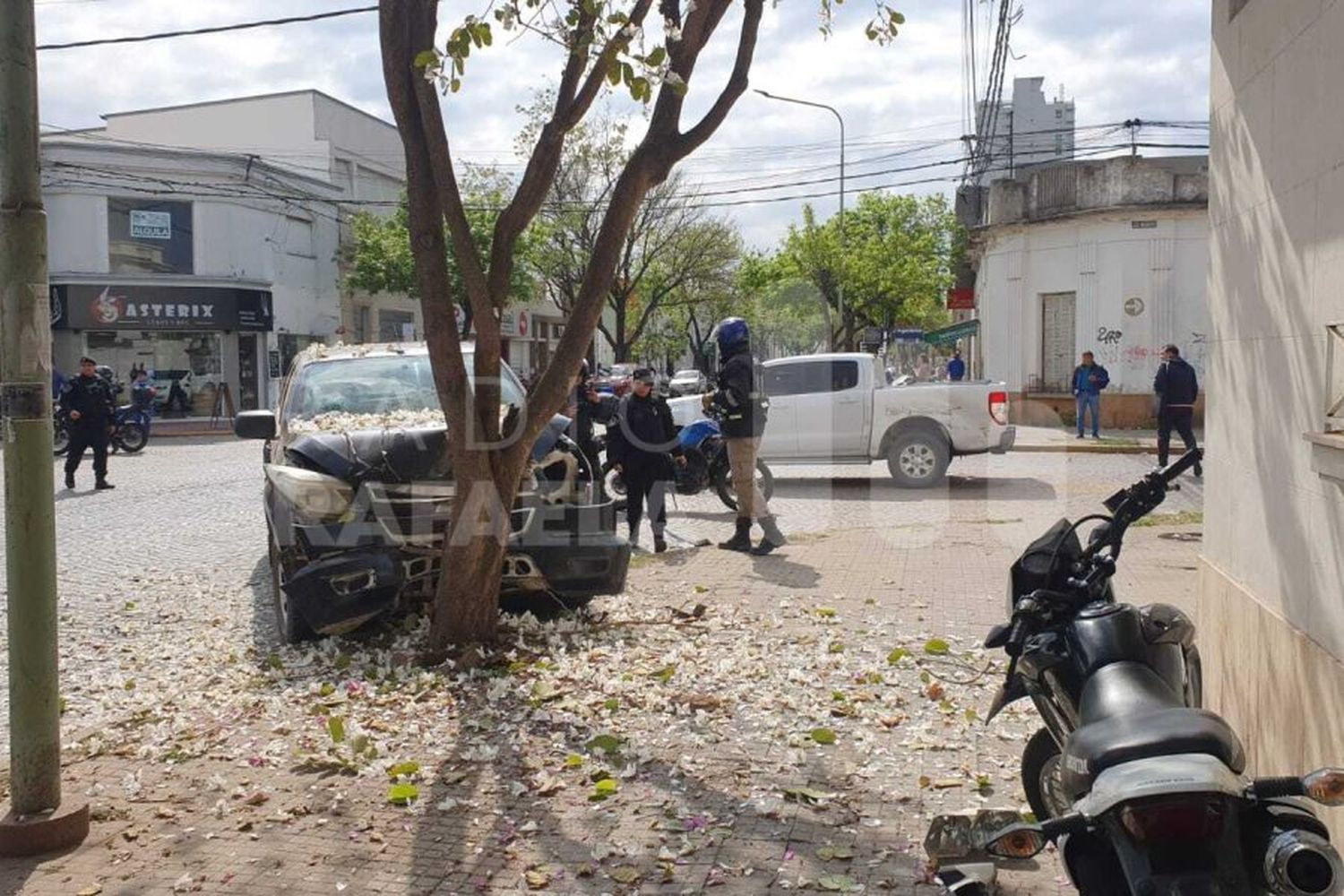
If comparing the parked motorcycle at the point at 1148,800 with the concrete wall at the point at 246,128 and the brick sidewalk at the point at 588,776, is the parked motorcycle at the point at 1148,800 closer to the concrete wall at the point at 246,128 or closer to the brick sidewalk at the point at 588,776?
the brick sidewalk at the point at 588,776

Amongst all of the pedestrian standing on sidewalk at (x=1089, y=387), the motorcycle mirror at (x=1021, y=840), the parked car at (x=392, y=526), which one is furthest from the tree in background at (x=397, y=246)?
the motorcycle mirror at (x=1021, y=840)

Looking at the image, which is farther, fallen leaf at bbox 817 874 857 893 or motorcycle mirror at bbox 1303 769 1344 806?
fallen leaf at bbox 817 874 857 893

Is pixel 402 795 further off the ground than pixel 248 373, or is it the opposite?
pixel 248 373

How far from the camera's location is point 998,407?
48.9 ft

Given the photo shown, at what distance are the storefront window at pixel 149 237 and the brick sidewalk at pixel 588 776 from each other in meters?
→ 28.4

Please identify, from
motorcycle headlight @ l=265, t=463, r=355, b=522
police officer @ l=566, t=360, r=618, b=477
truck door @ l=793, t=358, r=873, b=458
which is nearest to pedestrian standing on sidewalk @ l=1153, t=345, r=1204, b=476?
truck door @ l=793, t=358, r=873, b=458

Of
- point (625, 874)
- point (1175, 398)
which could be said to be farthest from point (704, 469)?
point (625, 874)

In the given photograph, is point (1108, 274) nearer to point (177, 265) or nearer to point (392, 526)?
point (392, 526)

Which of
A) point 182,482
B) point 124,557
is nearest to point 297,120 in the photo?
point 182,482

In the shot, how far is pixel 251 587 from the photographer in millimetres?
9031

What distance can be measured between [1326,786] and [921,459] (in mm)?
12691

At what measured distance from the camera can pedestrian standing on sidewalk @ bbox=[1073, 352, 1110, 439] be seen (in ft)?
71.9

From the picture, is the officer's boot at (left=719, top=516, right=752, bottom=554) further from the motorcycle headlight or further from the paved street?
the motorcycle headlight

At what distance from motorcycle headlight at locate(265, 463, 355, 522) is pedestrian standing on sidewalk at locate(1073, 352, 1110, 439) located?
59.4 ft
